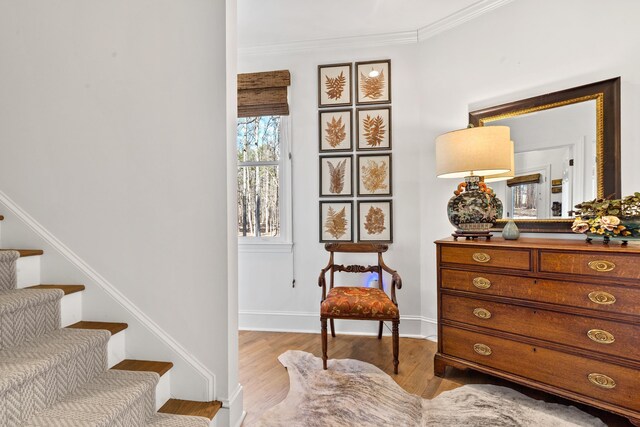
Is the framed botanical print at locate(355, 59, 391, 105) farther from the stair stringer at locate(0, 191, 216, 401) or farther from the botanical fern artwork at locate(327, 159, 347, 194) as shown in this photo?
the stair stringer at locate(0, 191, 216, 401)

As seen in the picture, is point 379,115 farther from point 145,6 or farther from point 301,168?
point 145,6

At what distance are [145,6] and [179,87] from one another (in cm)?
45

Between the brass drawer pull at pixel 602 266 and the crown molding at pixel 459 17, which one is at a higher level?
the crown molding at pixel 459 17

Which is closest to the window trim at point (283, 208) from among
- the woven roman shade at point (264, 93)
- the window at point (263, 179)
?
the window at point (263, 179)

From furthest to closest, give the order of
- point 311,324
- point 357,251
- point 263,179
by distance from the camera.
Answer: point 263,179 → point 311,324 → point 357,251

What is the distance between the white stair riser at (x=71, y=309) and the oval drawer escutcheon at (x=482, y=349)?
7.48 ft

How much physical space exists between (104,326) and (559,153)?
296cm

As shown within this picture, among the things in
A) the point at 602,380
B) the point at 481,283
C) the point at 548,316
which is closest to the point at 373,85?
the point at 481,283

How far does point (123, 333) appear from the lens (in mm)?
1597

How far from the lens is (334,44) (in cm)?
303

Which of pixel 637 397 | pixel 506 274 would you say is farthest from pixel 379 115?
pixel 637 397

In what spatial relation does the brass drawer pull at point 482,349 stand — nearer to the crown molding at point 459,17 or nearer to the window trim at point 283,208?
the window trim at point 283,208

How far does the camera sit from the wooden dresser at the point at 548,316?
61.4 inches

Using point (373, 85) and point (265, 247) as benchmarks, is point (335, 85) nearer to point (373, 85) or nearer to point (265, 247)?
point (373, 85)
